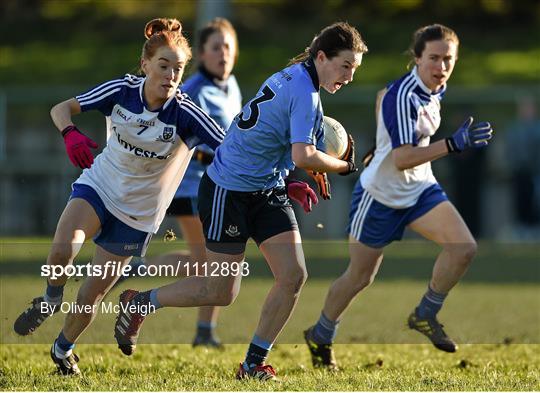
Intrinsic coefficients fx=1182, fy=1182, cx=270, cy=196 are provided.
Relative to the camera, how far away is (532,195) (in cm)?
1816

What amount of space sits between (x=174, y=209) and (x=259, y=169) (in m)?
2.04

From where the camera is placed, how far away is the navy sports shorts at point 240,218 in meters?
6.22

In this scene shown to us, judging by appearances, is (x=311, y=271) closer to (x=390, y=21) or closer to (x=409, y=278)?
(x=409, y=278)

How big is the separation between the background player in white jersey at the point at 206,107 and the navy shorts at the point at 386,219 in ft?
4.69

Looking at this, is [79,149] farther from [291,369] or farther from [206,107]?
[206,107]

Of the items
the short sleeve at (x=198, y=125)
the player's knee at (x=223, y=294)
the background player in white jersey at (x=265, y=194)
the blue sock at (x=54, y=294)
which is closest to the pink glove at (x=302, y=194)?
the background player in white jersey at (x=265, y=194)

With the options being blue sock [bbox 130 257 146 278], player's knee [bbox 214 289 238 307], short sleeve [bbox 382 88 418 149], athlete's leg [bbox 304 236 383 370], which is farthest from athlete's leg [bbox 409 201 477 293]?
blue sock [bbox 130 257 146 278]

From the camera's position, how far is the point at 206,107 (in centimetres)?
820

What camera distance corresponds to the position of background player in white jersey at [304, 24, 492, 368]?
688 cm

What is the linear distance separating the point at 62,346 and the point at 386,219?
80.6 inches

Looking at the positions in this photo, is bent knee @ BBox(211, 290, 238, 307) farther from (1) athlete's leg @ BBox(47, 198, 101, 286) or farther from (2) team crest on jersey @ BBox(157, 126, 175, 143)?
(2) team crest on jersey @ BBox(157, 126, 175, 143)

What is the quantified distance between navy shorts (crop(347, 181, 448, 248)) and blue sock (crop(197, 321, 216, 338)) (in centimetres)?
150

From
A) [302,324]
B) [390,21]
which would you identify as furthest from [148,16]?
[302,324]

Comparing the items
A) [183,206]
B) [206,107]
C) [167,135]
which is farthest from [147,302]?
[206,107]
